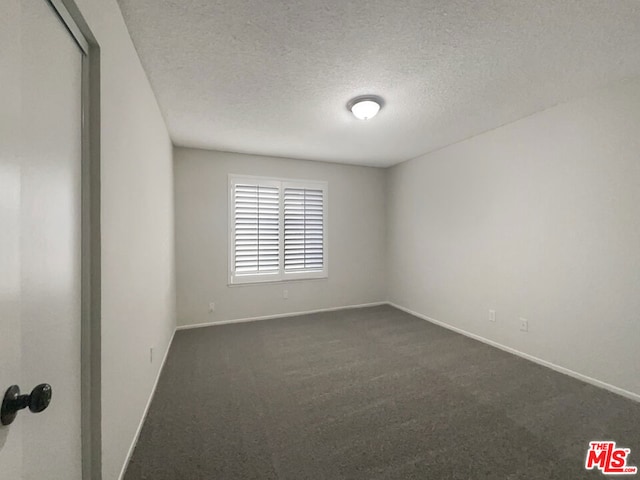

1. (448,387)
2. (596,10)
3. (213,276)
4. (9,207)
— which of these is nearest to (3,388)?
(9,207)

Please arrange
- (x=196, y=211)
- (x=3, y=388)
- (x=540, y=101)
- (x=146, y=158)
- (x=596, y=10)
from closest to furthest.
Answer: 1. (x=3, y=388)
2. (x=596, y=10)
3. (x=146, y=158)
4. (x=540, y=101)
5. (x=196, y=211)

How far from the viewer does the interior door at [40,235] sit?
64cm

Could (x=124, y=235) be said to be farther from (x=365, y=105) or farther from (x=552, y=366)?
(x=552, y=366)

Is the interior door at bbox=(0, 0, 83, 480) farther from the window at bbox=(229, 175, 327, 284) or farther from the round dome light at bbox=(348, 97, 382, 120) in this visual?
the window at bbox=(229, 175, 327, 284)

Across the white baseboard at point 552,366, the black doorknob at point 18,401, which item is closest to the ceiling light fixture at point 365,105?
the black doorknob at point 18,401

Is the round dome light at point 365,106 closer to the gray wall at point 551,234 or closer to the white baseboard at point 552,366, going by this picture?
A: the gray wall at point 551,234

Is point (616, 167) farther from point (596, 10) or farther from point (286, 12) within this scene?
point (286, 12)

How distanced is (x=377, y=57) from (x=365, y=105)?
0.53 m

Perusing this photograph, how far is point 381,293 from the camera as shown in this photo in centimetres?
475

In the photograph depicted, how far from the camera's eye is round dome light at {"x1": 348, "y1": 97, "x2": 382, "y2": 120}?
7.44 feet

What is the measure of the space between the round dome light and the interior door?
1.87 m

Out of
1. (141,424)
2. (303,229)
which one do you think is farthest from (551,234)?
(141,424)

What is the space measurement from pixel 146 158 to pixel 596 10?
2.91 meters

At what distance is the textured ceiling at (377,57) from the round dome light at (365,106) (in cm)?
9
